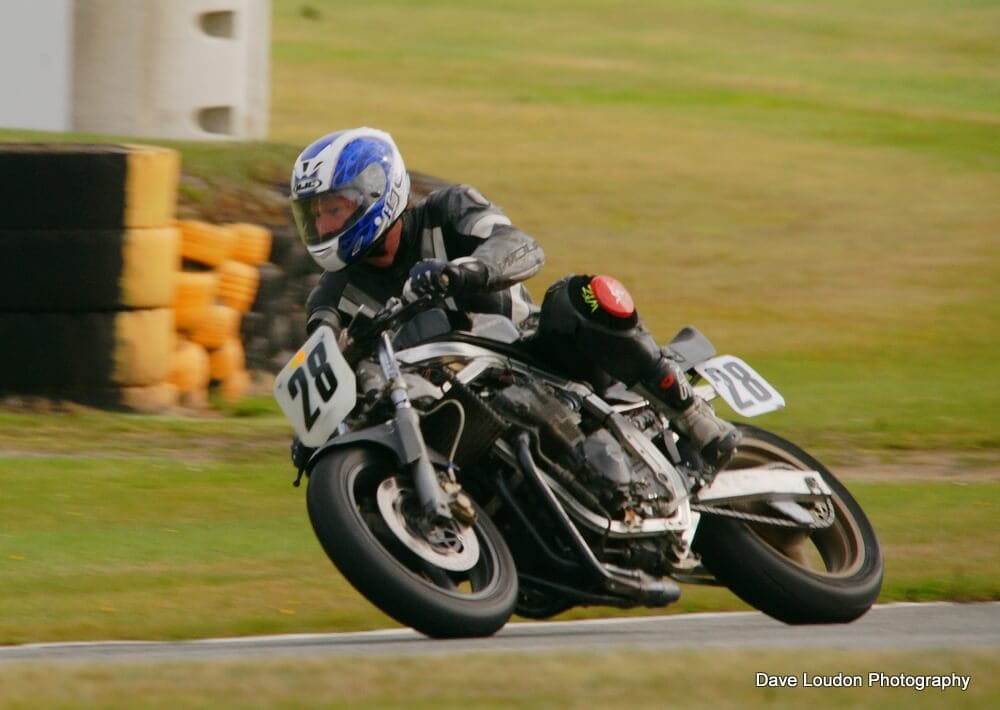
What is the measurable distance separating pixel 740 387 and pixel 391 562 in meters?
1.94

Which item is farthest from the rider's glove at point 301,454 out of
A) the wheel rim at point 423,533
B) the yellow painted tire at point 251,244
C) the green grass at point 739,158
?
the yellow painted tire at point 251,244

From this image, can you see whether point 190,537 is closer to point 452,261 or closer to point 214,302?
point 452,261

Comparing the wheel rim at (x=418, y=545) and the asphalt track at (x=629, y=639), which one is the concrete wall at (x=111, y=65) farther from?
the wheel rim at (x=418, y=545)

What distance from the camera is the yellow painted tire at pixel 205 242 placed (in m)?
13.2

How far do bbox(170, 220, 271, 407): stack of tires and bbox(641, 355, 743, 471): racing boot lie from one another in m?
6.32

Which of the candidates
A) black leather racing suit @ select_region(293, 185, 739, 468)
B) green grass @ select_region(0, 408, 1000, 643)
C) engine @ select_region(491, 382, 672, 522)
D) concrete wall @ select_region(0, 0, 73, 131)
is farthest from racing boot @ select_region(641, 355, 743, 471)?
concrete wall @ select_region(0, 0, 73, 131)

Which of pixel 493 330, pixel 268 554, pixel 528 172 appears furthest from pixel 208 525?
pixel 528 172

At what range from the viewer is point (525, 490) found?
6.66 m

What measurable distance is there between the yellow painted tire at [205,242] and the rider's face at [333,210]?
6.53 metres

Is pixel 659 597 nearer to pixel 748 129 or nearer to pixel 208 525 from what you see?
pixel 208 525

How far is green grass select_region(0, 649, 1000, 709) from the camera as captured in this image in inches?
202

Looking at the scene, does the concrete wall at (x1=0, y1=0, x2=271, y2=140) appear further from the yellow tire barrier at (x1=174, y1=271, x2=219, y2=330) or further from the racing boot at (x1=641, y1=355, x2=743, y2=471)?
the racing boot at (x1=641, y1=355, x2=743, y2=471)

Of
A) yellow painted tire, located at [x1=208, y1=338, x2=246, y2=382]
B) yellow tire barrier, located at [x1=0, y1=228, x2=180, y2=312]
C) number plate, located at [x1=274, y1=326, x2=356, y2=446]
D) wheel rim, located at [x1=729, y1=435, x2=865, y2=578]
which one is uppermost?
number plate, located at [x1=274, y1=326, x2=356, y2=446]

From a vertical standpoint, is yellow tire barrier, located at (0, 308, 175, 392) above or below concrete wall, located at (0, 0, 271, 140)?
below
